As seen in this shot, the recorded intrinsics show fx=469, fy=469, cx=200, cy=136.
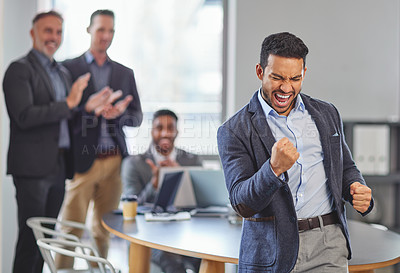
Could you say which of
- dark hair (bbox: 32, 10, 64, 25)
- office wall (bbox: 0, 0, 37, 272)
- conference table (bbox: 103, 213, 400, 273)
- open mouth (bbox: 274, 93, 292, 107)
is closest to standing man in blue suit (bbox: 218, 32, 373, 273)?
open mouth (bbox: 274, 93, 292, 107)

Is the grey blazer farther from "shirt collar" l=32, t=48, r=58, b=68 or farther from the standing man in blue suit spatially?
the standing man in blue suit

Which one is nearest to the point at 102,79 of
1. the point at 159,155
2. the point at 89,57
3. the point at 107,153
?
the point at 89,57

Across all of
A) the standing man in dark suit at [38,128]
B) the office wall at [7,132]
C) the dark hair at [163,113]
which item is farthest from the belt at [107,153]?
the office wall at [7,132]

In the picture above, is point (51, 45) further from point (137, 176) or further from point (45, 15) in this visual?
point (137, 176)

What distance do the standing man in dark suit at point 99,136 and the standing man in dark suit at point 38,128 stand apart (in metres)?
0.11

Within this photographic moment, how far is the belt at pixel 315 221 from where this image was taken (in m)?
1.56

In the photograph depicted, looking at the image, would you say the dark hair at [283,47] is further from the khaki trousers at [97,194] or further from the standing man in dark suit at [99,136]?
the khaki trousers at [97,194]

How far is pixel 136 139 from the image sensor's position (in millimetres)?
3689

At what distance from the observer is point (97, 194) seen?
3.59 metres

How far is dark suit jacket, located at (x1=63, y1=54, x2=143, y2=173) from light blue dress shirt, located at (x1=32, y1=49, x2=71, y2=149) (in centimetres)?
6

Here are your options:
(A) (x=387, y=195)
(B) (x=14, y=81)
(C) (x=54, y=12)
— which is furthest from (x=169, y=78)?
(A) (x=387, y=195)

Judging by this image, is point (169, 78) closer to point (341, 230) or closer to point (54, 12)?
point (54, 12)

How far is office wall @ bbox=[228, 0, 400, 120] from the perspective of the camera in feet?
10.8

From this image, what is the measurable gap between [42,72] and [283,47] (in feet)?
7.46
